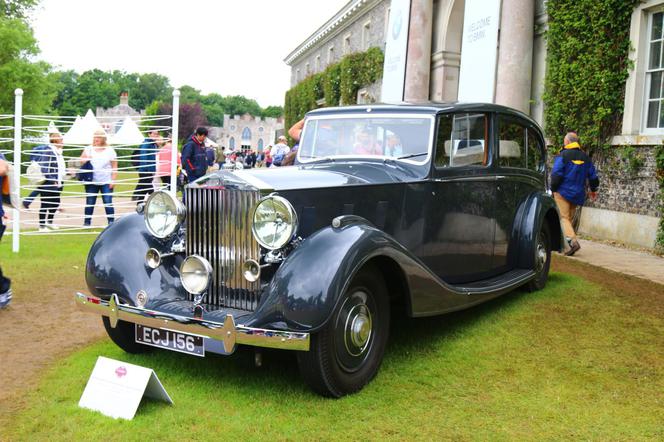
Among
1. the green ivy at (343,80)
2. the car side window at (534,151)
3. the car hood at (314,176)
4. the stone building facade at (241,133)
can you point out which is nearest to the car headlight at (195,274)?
the car hood at (314,176)

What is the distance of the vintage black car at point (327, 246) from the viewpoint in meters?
3.53

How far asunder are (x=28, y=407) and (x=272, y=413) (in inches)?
55.1

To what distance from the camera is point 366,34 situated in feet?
88.7

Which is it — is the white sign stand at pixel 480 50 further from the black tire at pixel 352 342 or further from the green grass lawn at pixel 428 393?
the black tire at pixel 352 342

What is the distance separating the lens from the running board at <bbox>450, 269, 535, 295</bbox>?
16.1ft

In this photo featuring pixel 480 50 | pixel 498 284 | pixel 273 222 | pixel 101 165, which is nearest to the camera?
pixel 273 222

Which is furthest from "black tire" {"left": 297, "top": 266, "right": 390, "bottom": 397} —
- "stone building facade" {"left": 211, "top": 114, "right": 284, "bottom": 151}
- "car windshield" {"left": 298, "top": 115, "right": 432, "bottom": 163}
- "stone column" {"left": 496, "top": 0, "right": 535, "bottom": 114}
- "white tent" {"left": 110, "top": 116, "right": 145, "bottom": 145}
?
"stone building facade" {"left": 211, "top": 114, "right": 284, "bottom": 151}

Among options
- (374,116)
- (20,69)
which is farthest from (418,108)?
(20,69)

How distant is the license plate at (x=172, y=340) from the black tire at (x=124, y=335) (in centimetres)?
45

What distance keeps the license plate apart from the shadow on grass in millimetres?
313

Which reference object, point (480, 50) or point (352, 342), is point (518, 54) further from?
point (352, 342)

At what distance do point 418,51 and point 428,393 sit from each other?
1592 centimetres

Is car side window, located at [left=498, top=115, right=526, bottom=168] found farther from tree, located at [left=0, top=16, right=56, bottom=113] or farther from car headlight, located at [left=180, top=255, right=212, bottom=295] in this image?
tree, located at [left=0, top=16, right=56, bottom=113]

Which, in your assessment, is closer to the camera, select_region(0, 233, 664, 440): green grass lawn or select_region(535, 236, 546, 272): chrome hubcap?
select_region(0, 233, 664, 440): green grass lawn
